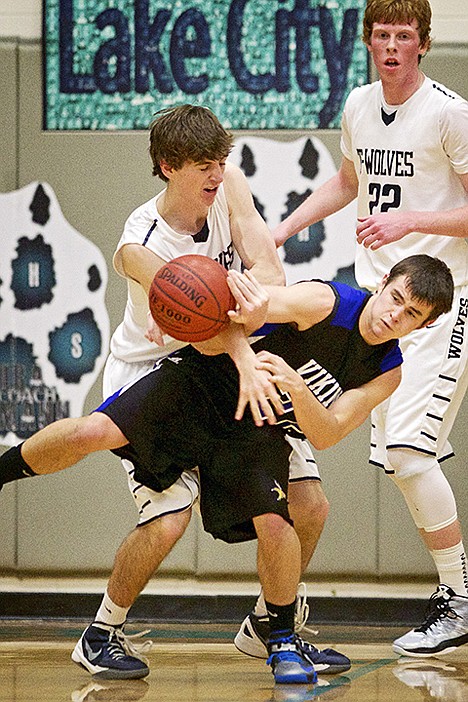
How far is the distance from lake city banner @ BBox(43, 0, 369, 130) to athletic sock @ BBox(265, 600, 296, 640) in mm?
2581

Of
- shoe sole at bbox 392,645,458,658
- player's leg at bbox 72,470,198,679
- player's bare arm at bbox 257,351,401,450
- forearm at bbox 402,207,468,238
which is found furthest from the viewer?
shoe sole at bbox 392,645,458,658

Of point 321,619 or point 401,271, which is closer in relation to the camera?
point 401,271

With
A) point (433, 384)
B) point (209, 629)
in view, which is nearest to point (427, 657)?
point (433, 384)

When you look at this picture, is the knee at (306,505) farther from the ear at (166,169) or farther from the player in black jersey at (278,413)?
the ear at (166,169)

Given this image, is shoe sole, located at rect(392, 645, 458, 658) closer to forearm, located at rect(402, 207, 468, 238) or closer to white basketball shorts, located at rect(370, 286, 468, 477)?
white basketball shorts, located at rect(370, 286, 468, 477)

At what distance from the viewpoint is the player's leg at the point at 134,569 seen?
139 inches

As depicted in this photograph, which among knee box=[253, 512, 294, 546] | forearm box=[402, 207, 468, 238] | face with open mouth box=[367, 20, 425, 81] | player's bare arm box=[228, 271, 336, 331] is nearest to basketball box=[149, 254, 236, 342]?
player's bare arm box=[228, 271, 336, 331]

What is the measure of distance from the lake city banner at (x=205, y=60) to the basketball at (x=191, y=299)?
224 cm

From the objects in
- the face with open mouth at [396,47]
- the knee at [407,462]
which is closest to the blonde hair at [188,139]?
the face with open mouth at [396,47]

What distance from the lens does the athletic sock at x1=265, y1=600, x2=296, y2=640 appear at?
3424 mm

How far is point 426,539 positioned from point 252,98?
2.30m

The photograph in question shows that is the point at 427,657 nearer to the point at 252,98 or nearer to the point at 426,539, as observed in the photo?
the point at 426,539

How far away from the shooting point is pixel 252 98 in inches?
208

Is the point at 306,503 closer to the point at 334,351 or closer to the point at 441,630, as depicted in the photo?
the point at 334,351
